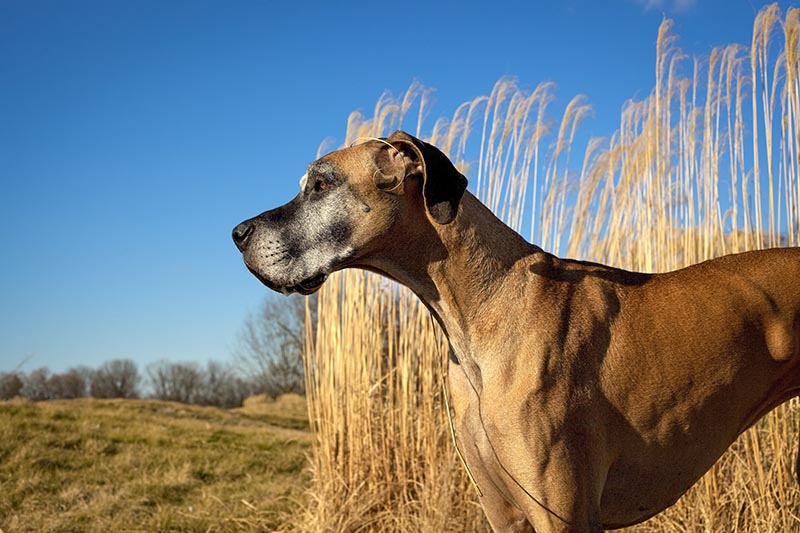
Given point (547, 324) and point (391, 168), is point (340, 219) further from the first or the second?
point (547, 324)

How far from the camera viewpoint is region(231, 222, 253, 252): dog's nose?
2.49 metres

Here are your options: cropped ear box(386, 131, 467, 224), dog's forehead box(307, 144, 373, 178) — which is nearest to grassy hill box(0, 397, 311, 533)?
dog's forehead box(307, 144, 373, 178)

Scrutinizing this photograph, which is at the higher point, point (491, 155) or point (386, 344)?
point (491, 155)

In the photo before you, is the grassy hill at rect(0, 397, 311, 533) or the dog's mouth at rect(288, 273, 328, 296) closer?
the dog's mouth at rect(288, 273, 328, 296)

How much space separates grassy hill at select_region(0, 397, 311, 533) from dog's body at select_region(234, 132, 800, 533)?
3137 millimetres

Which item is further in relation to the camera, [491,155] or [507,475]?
[491,155]

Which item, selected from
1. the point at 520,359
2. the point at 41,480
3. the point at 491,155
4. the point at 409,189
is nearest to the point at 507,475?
the point at 520,359

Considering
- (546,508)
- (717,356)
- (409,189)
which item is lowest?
(546,508)

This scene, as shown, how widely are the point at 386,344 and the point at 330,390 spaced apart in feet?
1.61

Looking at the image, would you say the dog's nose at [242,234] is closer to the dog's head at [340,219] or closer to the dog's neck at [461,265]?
the dog's head at [340,219]

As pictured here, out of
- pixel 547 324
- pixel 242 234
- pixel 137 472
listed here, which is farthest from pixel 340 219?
pixel 137 472

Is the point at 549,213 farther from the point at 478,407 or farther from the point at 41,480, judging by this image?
the point at 41,480

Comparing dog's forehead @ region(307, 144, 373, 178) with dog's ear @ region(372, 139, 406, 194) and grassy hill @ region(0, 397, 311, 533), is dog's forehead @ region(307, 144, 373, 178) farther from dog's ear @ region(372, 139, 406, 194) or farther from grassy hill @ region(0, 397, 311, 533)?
grassy hill @ region(0, 397, 311, 533)

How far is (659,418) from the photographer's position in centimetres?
240
